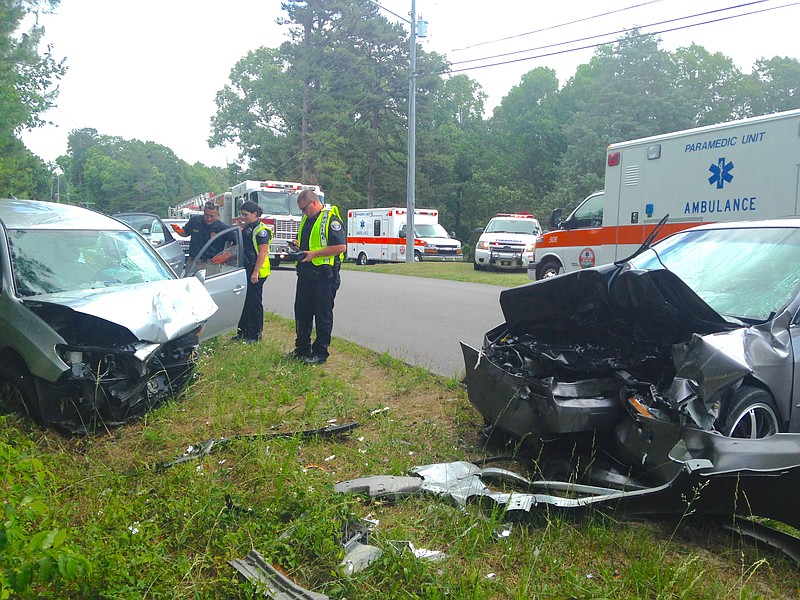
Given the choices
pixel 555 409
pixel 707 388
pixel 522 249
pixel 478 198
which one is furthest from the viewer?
pixel 478 198

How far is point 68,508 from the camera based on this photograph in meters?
3.64

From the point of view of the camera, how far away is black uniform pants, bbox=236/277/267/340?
820cm

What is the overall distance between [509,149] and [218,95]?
2815 centimetres

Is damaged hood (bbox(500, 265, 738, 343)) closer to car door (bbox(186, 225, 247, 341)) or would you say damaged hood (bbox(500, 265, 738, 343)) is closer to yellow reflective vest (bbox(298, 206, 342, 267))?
yellow reflective vest (bbox(298, 206, 342, 267))

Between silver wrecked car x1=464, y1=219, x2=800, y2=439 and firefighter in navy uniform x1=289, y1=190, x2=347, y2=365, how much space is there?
2355 millimetres

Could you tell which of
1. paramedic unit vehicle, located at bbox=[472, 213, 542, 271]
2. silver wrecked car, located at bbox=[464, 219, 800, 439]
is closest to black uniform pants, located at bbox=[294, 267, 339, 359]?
silver wrecked car, located at bbox=[464, 219, 800, 439]

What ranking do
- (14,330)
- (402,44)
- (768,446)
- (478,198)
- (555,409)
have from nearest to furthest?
(768,446) < (555,409) < (14,330) < (402,44) < (478,198)

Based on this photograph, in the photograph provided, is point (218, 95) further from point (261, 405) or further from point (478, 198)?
point (261, 405)

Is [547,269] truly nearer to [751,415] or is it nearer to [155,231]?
[155,231]

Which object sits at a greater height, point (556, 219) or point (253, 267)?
point (556, 219)

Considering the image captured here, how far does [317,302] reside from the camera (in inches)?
270

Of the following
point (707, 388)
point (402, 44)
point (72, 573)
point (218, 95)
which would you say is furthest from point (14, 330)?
point (218, 95)

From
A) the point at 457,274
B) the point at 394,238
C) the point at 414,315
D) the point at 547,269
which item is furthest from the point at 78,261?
the point at 394,238

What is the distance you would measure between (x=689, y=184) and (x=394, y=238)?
1797 centimetres
